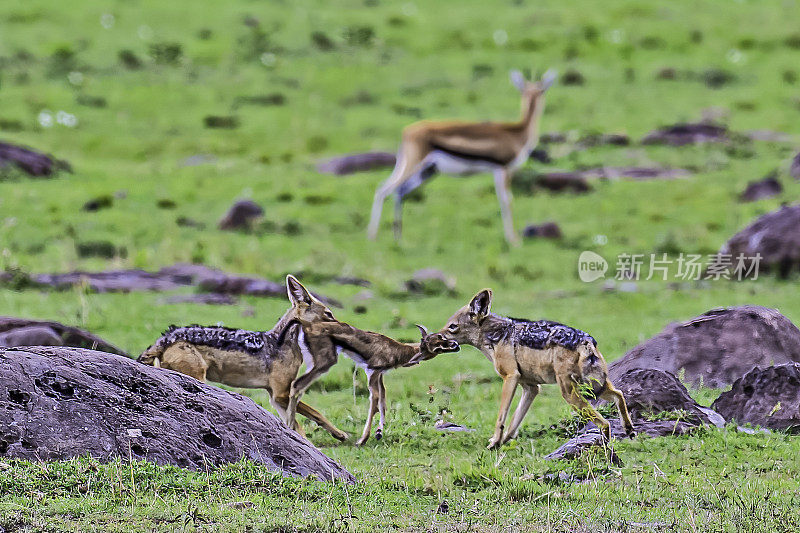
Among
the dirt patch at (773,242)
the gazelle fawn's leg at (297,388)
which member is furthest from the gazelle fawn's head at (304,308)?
the dirt patch at (773,242)

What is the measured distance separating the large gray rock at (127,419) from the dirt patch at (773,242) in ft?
42.4

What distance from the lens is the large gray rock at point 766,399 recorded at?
10.1 meters

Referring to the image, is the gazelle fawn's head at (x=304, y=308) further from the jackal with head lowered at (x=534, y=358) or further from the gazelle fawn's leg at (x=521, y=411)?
the gazelle fawn's leg at (x=521, y=411)

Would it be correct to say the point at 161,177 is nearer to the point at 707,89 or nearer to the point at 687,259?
the point at 687,259

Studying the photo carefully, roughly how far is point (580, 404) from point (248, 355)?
8.88 feet

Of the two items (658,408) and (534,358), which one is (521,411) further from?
(658,408)

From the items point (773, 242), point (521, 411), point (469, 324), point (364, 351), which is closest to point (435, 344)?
point (469, 324)

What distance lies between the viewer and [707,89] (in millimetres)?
35188

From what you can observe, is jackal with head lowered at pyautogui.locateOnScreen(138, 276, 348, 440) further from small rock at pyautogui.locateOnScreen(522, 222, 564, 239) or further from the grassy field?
small rock at pyautogui.locateOnScreen(522, 222, 564, 239)

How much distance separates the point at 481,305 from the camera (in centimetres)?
1009

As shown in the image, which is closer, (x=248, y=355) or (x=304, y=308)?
(x=248, y=355)

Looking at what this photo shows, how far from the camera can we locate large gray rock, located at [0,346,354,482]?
7734mm

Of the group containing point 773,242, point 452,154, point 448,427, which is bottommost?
point 448,427

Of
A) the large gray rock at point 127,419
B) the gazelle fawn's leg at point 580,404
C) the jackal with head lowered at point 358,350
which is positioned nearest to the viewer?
the large gray rock at point 127,419
